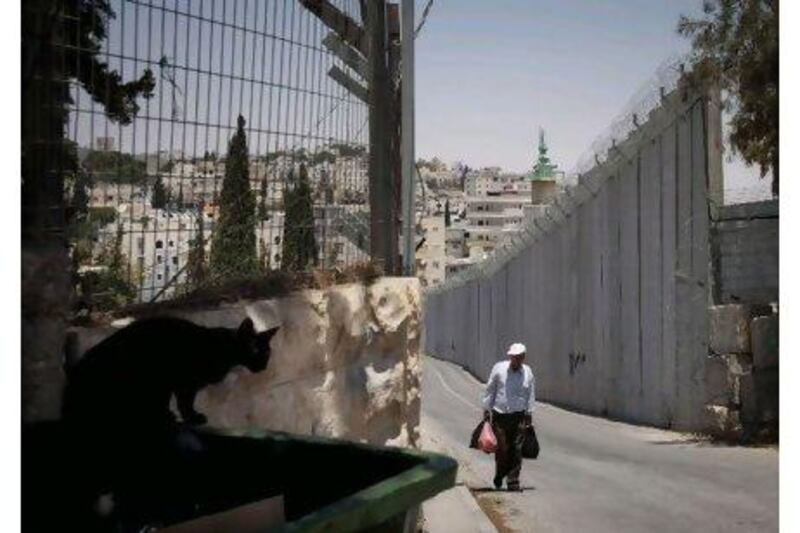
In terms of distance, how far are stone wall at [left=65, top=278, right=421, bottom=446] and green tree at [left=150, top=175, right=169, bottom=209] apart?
1.32ft

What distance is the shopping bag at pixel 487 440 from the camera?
6355 millimetres

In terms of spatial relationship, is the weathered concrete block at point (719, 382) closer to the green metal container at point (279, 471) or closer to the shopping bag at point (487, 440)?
Answer: the shopping bag at point (487, 440)

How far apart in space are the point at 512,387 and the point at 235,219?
371cm

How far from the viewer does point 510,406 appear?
654 cm

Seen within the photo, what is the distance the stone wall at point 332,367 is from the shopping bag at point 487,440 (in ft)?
6.15

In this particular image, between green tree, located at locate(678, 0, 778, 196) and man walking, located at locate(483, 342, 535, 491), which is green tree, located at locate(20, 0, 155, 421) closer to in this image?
man walking, located at locate(483, 342, 535, 491)

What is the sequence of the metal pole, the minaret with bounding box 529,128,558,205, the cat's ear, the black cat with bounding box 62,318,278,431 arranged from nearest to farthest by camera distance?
the black cat with bounding box 62,318,278,431
the cat's ear
the metal pole
the minaret with bounding box 529,128,558,205

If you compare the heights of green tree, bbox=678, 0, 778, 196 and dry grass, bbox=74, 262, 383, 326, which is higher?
green tree, bbox=678, 0, 778, 196

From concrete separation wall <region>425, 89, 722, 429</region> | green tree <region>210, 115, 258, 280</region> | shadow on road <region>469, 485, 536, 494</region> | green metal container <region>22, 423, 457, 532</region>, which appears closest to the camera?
green metal container <region>22, 423, 457, 532</region>

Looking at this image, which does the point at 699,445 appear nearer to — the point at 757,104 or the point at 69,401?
the point at 757,104

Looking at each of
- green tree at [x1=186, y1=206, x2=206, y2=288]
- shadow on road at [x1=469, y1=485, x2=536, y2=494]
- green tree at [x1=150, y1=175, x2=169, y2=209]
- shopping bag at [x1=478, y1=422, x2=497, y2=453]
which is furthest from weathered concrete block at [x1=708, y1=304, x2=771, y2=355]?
green tree at [x1=150, y1=175, x2=169, y2=209]

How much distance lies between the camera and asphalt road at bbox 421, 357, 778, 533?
557 cm

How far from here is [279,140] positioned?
11.7ft
